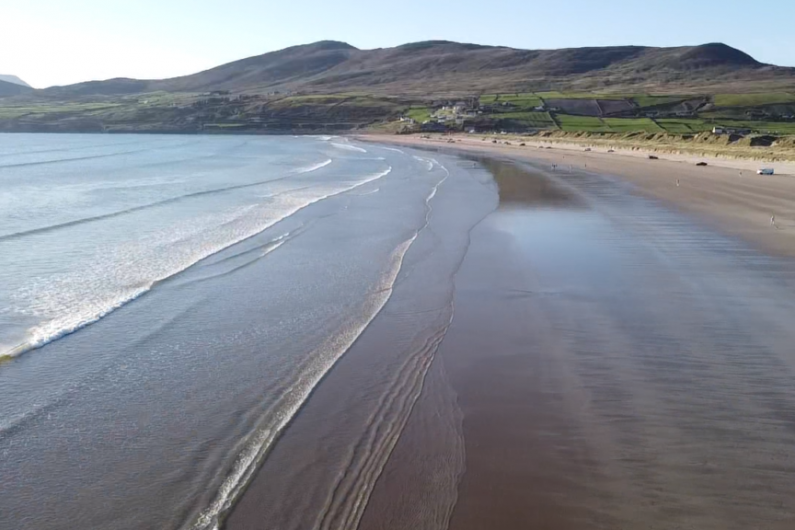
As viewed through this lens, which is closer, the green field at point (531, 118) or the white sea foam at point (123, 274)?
the white sea foam at point (123, 274)

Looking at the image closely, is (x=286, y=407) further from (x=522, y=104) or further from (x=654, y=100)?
(x=654, y=100)

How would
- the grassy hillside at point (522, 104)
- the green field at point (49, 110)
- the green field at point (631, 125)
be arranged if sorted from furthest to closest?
the green field at point (49, 110) < the grassy hillside at point (522, 104) < the green field at point (631, 125)

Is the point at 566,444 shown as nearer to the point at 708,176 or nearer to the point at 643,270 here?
the point at 643,270

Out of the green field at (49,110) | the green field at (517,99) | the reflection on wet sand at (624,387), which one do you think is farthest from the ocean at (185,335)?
the green field at (49,110)

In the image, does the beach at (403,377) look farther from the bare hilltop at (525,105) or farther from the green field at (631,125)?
the green field at (631,125)

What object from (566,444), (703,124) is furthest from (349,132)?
(566,444)

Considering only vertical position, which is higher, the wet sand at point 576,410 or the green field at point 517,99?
the green field at point 517,99
